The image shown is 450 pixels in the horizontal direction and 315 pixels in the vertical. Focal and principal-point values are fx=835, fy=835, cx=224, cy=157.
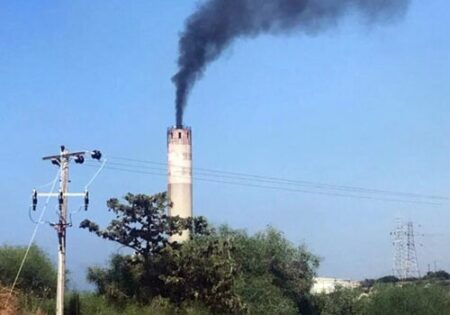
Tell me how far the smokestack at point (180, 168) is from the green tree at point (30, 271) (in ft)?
72.4

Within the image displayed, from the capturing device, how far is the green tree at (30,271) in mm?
41500

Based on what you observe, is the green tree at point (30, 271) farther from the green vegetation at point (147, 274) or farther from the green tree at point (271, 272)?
the green tree at point (271, 272)

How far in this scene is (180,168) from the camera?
6550 cm

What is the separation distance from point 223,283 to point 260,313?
9136mm

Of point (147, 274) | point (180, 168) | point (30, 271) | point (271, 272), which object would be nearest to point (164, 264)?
point (147, 274)

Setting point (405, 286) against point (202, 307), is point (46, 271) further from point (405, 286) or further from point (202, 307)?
point (405, 286)

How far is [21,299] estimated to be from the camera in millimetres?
38219

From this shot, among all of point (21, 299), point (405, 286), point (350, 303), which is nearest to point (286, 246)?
point (350, 303)

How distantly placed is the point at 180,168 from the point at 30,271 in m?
24.6

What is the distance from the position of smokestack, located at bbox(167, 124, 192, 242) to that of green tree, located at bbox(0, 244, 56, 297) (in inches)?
868

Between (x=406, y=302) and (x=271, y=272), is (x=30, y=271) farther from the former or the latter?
(x=406, y=302)

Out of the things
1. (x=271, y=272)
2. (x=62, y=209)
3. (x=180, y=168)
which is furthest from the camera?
(x=180, y=168)

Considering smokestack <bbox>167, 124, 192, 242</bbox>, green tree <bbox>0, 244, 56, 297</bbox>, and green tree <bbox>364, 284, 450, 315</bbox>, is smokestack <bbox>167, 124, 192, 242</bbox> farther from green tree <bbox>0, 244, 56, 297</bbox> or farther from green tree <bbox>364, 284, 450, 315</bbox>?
green tree <bbox>0, 244, 56, 297</bbox>

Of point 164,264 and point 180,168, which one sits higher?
point 180,168
